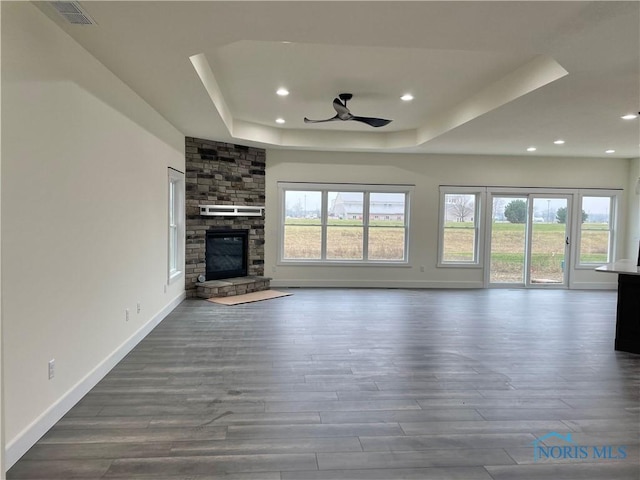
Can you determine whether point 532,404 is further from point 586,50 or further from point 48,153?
point 48,153

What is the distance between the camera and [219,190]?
709 centimetres

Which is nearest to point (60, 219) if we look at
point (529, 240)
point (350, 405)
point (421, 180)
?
point (350, 405)

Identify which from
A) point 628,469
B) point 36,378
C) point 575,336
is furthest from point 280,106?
point 628,469

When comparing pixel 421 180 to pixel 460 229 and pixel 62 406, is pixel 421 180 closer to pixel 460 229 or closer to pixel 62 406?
pixel 460 229

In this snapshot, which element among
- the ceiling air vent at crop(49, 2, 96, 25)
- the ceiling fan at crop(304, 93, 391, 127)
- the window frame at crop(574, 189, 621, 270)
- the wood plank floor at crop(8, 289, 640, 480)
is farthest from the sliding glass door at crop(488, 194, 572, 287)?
the ceiling air vent at crop(49, 2, 96, 25)

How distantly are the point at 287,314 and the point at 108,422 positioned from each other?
3181 millimetres

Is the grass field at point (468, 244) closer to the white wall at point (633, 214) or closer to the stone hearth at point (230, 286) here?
the white wall at point (633, 214)

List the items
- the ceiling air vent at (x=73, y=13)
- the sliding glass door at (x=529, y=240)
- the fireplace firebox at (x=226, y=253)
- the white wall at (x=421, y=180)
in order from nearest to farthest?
the ceiling air vent at (x=73, y=13) → the fireplace firebox at (x=226, y=253) → the white wall at (x=421, y=180) → the sliding glass door at (x=529, y=240)

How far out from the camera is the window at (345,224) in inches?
322

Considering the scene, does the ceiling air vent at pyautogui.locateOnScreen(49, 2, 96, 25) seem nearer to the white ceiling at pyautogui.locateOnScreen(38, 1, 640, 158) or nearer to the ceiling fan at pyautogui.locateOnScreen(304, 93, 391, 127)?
the white ceiling at pyautogui.locateOnScreen(38, 1, 640, 158)

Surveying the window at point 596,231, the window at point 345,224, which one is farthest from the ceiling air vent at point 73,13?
the window at point 596,231

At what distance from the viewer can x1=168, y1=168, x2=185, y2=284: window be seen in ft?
20.1

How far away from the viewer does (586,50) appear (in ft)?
9.82

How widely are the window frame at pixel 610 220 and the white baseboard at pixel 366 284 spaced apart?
2154 millimetres
